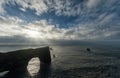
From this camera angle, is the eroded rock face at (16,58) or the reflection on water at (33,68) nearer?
the eroded rock face at (16,58)

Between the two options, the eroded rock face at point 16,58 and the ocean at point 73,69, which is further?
the eroded rock face at point 16,58

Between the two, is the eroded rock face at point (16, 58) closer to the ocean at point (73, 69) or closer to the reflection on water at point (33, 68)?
the ocean at point (73, 69)

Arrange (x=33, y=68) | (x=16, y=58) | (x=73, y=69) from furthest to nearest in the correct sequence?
(x=33, y=68), (x=73, y=69), (x=16, y=58)

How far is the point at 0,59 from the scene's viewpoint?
3194cm

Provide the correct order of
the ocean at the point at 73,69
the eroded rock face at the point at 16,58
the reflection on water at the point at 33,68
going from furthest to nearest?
the reflection on water at the point at 33,68
the eroded rock face at the point at 16,58
the ocean at the point at 73,69

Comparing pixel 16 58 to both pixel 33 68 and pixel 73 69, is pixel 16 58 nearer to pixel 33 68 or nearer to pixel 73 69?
pixel 33 68

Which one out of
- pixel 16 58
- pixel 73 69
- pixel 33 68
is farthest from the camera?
pixel 33 68

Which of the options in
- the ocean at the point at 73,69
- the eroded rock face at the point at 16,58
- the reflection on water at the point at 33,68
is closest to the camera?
the ocean at the point at 73,69

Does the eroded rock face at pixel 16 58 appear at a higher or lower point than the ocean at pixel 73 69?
higher

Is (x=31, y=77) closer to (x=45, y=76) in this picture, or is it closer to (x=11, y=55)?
(x=45, y=76)

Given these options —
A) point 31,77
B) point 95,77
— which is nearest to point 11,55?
point 31,77

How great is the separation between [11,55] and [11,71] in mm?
5244

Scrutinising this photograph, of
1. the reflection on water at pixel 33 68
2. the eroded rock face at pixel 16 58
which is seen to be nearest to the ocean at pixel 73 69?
the reflection on water at pixel 33 68

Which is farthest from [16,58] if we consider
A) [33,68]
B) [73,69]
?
[73,69]
